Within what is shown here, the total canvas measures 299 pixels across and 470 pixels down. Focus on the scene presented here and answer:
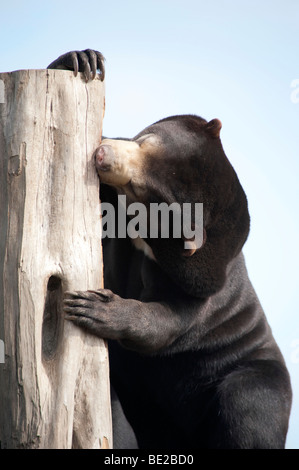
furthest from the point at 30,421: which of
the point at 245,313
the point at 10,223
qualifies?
the point at 245,313

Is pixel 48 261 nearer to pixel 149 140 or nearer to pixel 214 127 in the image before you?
pixel 149 140

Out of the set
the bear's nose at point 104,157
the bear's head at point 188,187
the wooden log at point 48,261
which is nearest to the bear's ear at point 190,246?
the bear's head at point 188,187

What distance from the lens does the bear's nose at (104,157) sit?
4340 millimetres

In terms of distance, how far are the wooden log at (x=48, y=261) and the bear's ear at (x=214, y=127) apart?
0.91 m

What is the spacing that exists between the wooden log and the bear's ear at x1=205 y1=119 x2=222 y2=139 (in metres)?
0.91

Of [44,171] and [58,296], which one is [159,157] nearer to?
[44,171]

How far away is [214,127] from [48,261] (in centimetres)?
156

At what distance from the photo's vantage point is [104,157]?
14.2ft

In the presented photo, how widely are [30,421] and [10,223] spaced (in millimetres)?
1176

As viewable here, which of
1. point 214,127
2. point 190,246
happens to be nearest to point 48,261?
point 190,246

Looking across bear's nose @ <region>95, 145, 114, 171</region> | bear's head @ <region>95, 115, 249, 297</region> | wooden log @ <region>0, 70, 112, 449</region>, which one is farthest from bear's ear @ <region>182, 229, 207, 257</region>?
bear's nose @ <region>95, 145, 114, 171</region>

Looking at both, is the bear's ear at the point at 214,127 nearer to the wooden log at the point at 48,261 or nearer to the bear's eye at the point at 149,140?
the bear's eye at the point at 149,140

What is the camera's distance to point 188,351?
543 centimetres

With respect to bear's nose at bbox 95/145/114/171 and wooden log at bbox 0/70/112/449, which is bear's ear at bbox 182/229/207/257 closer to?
wooden log at bbox 0/70/112/449
